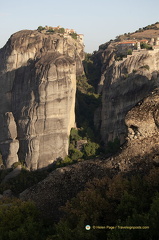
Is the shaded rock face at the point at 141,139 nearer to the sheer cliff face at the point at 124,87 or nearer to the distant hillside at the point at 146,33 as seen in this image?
the sheer cliff face at the point at 124,87

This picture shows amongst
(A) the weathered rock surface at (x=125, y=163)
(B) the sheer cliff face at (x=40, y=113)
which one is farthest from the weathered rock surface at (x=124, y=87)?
(A) the weathered rock surface at (x=125, y=163)

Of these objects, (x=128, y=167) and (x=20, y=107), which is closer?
(x=128, y=167)

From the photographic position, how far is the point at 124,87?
1628 inches

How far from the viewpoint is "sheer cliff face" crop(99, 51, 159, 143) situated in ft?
128

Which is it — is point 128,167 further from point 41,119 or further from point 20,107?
point 20,107

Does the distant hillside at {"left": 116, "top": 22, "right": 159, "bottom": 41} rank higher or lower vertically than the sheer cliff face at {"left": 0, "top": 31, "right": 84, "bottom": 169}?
higher

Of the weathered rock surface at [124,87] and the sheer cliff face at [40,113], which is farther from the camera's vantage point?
the weathered rock surface at [124,87]

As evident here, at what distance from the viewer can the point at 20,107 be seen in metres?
40.4

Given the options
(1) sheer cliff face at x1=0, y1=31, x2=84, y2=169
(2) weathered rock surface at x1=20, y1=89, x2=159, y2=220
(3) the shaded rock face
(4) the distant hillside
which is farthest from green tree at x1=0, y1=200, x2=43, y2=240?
(4) the distant hillside

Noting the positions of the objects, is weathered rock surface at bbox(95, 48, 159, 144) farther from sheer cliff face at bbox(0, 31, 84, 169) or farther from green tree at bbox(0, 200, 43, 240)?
green tree at bbox(0, 200, 43, 240)

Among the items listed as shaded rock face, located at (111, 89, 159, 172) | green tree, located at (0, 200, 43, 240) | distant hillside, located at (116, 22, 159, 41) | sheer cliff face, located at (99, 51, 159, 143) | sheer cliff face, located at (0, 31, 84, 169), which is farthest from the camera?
distant hillside, located at (116, 22, 159, 41)

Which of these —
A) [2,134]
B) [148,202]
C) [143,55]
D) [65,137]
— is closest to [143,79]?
[143,55]

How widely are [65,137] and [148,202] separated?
88.8 ft

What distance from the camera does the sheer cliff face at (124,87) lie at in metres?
39.1
